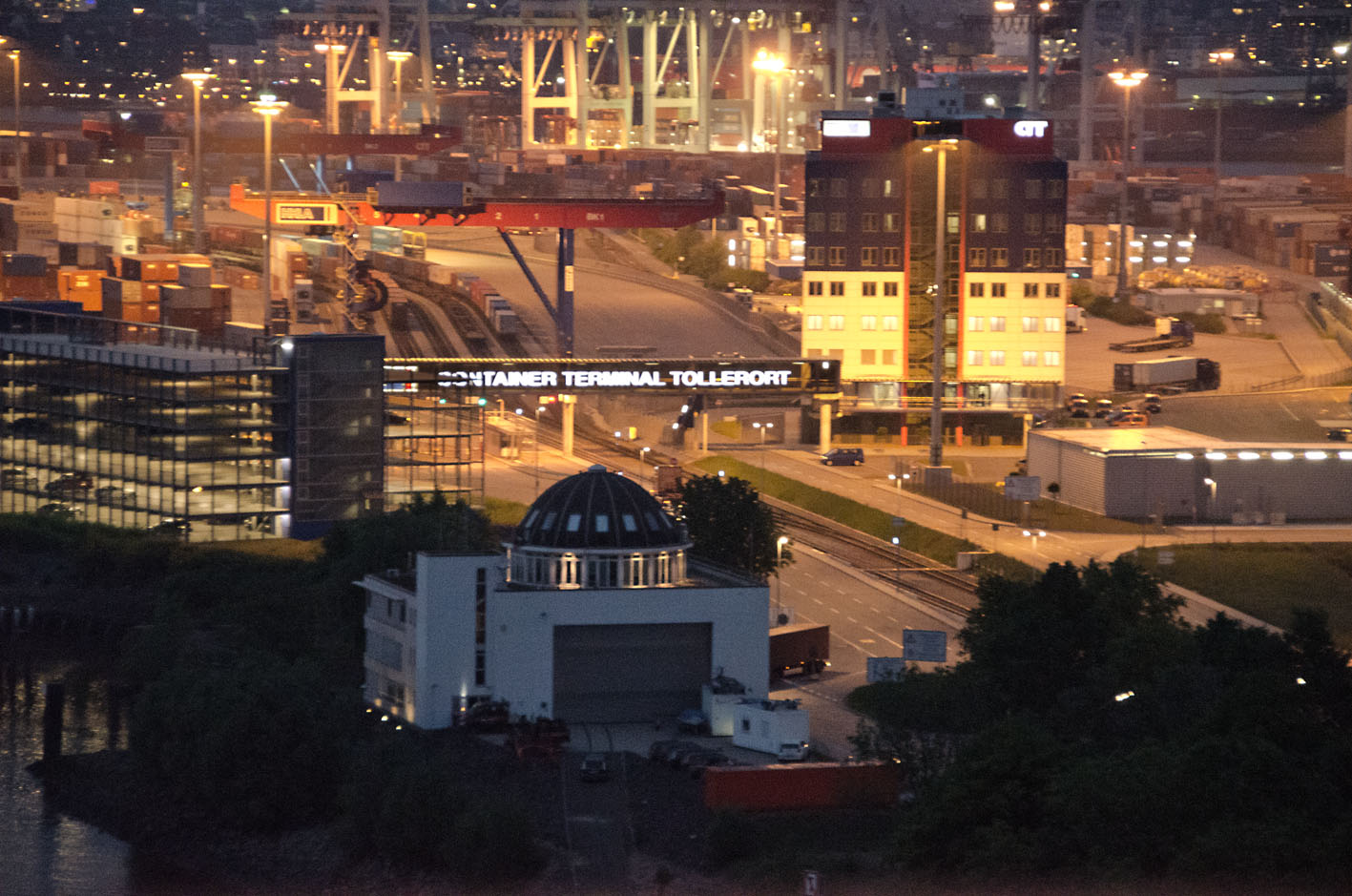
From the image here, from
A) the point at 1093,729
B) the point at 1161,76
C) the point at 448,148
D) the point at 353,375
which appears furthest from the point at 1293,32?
the point at 1093,729

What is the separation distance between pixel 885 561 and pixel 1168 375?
21768 millimetres

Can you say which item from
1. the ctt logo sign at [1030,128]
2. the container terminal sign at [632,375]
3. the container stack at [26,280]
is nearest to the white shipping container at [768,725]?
the container terminal sign at [632,375]

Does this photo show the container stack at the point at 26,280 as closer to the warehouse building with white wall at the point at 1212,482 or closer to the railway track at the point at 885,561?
the railway track at the point at 885,561

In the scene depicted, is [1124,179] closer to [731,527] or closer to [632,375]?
[632,375]

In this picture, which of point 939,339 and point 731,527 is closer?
point 731,527

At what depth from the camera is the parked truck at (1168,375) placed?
211 ft

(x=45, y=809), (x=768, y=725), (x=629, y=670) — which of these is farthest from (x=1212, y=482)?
(x=45, y=809)

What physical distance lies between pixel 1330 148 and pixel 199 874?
135607 mm

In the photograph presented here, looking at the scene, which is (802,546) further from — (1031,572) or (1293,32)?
(1293,32)

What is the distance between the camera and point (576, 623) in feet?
110

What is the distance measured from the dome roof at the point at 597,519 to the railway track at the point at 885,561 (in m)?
8.35

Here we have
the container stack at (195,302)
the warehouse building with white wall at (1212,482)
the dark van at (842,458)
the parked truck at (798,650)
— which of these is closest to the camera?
the parked truck at (798,650)

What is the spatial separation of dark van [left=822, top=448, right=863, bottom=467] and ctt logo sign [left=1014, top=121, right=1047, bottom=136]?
9504 mm

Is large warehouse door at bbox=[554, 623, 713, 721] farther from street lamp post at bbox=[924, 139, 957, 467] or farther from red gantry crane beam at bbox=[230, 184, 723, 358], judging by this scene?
red gantry crane beam at bbox=[230, 184, 723, 358]
